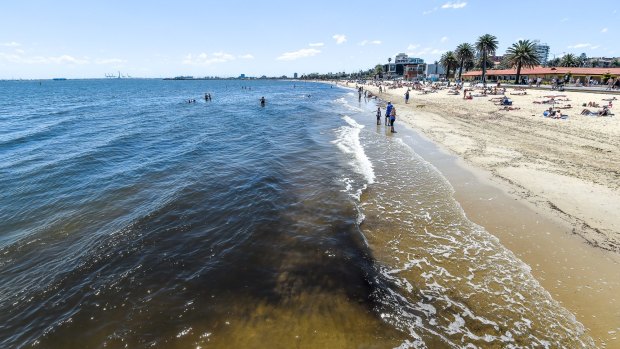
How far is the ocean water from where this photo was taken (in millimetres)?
6957

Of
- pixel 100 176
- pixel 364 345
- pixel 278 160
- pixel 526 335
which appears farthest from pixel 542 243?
pixel 100 176

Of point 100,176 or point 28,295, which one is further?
point 100,176

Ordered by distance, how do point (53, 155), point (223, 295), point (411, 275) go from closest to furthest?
point (223, 295), point (411, 275), point (53, 155)

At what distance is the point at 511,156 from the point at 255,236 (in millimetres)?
16807

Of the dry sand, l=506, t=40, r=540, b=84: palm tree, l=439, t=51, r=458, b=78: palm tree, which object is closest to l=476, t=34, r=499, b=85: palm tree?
l=506, t=40, r=540, b=84: palm tree

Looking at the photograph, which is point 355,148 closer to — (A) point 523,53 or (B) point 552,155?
(B) point 552,155

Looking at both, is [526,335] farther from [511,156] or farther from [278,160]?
[278,160]

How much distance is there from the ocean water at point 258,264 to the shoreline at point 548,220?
1.89ft

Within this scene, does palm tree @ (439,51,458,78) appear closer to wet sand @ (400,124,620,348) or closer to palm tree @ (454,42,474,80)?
palm tree @ (454,42,474,80)

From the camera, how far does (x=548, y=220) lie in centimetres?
1116

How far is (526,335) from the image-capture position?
6.68 meters

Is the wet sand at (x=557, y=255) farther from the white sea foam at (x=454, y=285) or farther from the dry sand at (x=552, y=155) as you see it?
the dry sand at (x=552, y=155)

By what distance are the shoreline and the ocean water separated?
575 mm

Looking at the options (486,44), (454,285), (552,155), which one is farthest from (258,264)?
(486,44)
